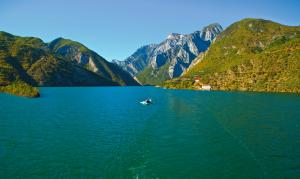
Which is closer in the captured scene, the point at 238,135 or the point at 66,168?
the point at 66,168

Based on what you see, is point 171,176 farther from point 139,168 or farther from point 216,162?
point 216,162

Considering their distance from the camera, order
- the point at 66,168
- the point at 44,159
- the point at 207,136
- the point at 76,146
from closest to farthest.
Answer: the point at 66,168 → the point at 44,159 → the point at 76,146 → the point at 207,136

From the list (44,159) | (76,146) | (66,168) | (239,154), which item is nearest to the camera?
(66,168)

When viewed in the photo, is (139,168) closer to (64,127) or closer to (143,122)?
(64,127)

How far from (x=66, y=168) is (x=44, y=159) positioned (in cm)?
763

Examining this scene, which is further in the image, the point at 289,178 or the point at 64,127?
the point at 64,127

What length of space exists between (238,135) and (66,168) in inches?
2030

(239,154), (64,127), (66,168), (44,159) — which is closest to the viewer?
(66,168)

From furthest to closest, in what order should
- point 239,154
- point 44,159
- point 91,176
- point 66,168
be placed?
point 239,154 → point 44,159 → point 66,168 → point 91,176

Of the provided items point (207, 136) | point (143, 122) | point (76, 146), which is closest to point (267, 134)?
point (207, 136)

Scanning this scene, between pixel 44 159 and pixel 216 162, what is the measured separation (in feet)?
116

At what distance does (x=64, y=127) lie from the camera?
89938 mm

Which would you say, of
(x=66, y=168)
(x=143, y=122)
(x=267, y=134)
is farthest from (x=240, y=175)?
(x=143, y=122)

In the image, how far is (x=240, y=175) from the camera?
49.2 metres
